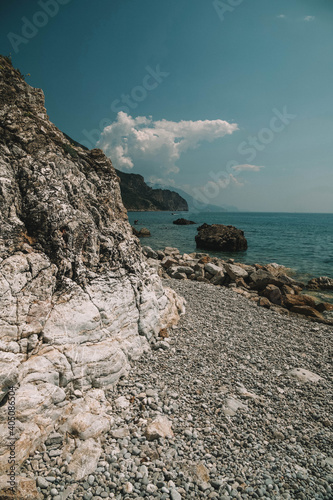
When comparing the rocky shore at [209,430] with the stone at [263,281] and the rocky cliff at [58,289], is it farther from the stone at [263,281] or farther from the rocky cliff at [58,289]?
the stone at [263,281]

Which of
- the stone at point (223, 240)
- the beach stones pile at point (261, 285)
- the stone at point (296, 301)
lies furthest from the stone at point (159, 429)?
the stone at point (223, 240)

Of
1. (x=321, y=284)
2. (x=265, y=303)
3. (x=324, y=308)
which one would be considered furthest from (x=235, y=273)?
(x=321, y=284)

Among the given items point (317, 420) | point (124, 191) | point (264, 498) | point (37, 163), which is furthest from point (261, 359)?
point (124, 191)

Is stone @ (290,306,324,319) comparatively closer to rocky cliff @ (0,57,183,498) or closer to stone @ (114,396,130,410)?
rocky cliff @ (0,57,183,498)

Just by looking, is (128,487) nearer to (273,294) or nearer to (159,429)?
(159,429)

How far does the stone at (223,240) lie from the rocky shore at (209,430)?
112ft

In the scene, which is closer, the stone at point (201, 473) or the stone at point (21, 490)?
the stone at point (21, 490)

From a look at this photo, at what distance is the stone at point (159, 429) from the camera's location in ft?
17.5

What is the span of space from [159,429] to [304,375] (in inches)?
223

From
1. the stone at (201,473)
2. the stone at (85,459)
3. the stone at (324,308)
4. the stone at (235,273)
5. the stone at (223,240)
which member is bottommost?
the stone at (324,308)

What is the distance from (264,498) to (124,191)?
19335 cm

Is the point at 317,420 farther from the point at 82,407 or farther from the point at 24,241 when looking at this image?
the point at 24,241

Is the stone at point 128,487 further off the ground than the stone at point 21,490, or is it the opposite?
the stone at point 21,490

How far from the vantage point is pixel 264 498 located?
177 inches
